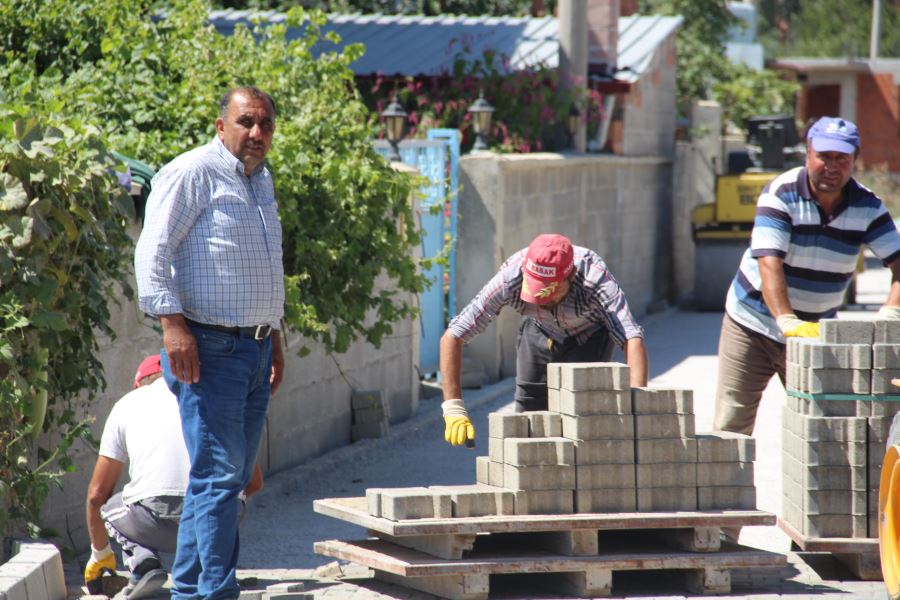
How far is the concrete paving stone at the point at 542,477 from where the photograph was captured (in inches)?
203

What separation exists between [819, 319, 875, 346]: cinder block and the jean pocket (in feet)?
7.90

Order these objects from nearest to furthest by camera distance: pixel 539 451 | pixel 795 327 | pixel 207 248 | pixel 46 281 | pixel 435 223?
1. pixel 207 248
2. pixel 46 281
3. pixel 539 451
4. pixel 795 327
5. pixel 435 223

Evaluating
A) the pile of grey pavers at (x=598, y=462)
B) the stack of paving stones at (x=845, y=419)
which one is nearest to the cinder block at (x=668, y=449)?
the pile of grey pavers at (x=598, y=462)

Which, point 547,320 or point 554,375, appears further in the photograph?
point 547,320

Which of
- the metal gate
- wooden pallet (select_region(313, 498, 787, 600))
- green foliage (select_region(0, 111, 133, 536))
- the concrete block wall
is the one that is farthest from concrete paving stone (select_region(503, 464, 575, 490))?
the concrete block wall

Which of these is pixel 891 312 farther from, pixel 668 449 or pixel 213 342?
pixel 213 342

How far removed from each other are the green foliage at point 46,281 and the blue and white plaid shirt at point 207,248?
0.56 m

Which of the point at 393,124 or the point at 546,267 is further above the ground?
the point at 393,124

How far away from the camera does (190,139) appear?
734cm

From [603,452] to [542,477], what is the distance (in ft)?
0.88

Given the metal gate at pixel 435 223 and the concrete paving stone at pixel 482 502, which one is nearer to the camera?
the concrete paving stone at pixel 482 502

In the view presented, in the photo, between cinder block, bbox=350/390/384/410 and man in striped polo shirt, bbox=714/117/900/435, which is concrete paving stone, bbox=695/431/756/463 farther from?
cinder block, bbox=350/390/384/410

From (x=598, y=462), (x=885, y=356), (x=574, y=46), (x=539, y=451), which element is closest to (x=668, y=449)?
(x=598, y=462)

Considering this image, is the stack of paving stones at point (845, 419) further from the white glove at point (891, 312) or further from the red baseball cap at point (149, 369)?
the red baseball cap at point (149, 369)
